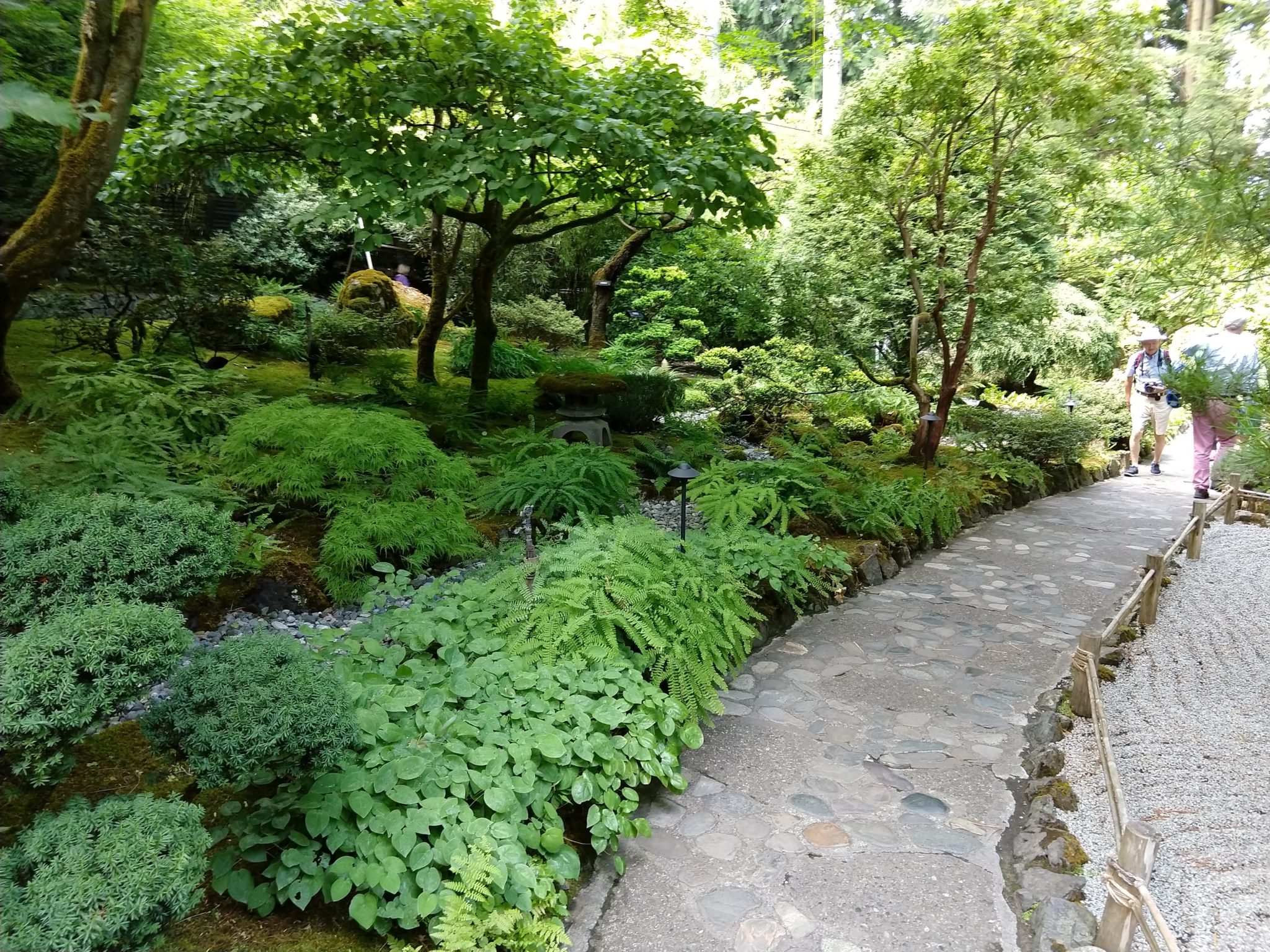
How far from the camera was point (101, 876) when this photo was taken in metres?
1.58

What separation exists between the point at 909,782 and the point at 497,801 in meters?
1.78

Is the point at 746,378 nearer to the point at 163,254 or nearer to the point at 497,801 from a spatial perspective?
the point at 163,254

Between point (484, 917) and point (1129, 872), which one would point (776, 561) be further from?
point (484, 917)

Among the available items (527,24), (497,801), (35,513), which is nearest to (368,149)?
(527,24)

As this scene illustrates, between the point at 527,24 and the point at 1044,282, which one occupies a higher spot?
the point at 527,24

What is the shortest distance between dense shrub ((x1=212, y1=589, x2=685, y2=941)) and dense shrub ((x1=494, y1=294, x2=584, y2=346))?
10648 mm

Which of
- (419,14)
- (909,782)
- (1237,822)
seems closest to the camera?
(1237,822)

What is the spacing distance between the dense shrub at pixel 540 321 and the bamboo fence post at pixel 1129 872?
12.2 m

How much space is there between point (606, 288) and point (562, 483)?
886 centimetres

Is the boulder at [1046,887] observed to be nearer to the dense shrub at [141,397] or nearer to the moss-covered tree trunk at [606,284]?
the dense shrub at [141,397]

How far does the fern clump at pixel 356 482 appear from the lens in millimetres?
4262

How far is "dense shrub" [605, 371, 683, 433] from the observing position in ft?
29.6

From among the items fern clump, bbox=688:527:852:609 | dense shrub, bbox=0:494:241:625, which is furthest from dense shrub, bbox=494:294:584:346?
dense shrub, bbox=0:494:241:625

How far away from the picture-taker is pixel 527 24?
20.9ft
